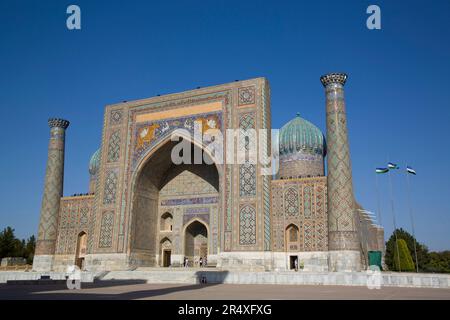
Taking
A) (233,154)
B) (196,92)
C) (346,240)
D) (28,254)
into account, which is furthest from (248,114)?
(28,254)

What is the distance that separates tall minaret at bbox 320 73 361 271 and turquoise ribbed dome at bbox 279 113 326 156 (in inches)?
166

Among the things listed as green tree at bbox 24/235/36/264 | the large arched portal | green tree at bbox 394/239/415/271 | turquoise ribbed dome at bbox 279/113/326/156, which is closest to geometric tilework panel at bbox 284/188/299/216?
the large arched portal

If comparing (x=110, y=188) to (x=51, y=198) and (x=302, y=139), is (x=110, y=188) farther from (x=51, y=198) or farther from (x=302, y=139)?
(x=302, y=139)

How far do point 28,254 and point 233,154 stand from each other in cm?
1615

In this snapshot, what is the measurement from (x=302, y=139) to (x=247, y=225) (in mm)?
5659

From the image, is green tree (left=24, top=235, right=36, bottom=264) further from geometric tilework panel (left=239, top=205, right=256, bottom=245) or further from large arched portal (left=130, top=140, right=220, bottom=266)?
geometric tilework panel (left=239, top=205, right=256, bottom=245)

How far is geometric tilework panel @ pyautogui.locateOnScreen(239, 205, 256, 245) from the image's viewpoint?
1240 cm

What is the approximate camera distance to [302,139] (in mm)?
16953

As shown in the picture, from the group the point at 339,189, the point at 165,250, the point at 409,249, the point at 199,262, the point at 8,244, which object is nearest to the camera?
the point at 339,189

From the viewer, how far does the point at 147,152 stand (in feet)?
→ 48.4

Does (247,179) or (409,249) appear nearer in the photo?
(247,179)

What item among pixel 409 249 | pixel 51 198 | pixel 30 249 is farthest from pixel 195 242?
pixel 30 249

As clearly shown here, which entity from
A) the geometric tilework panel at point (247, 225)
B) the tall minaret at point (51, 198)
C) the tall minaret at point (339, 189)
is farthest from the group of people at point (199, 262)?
the tall minaret at point (51, 198)
